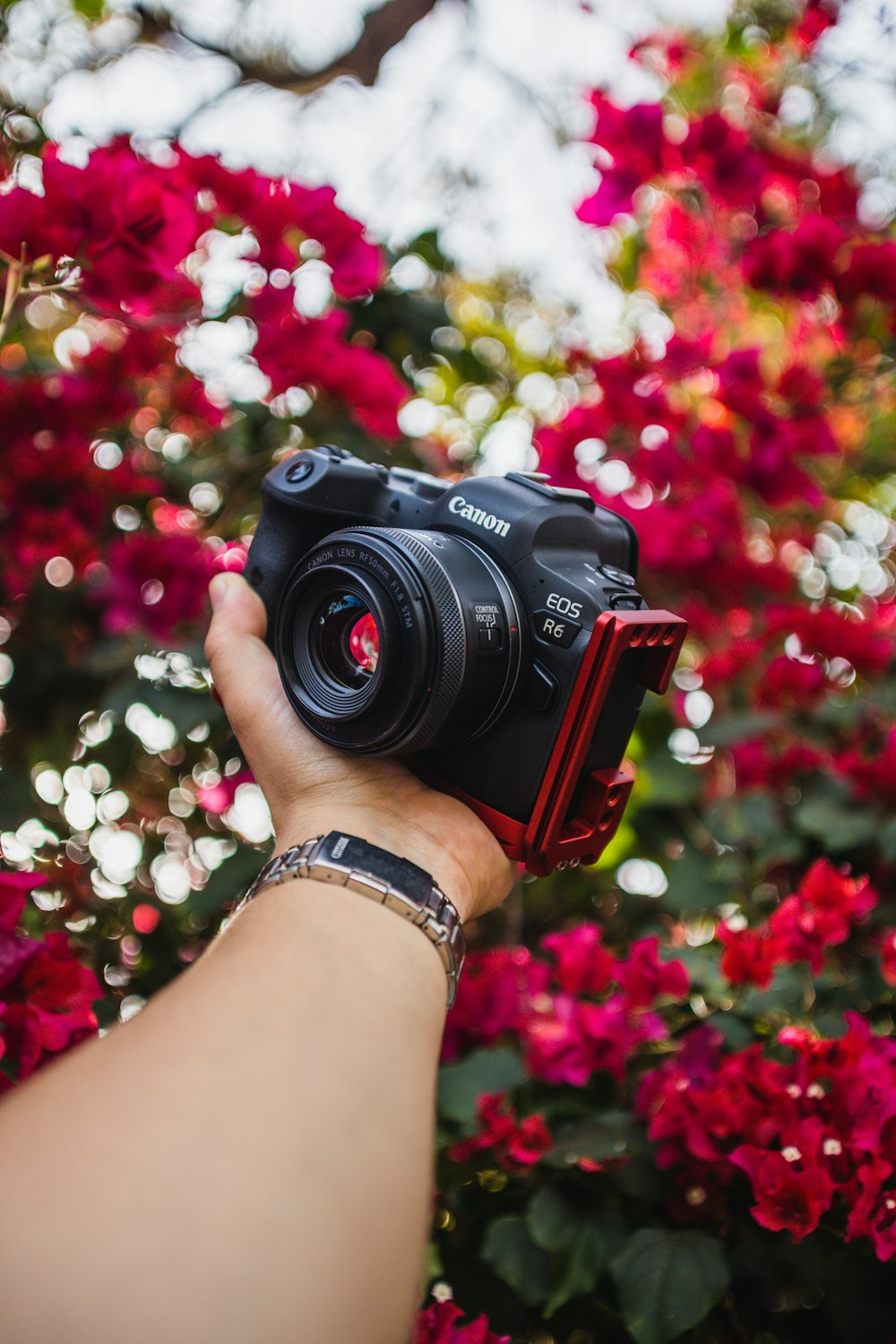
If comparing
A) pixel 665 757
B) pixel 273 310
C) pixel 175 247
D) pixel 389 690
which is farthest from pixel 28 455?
pixel 665 757

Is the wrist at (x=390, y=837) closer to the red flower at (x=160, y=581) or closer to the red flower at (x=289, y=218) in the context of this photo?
the red flower at (x=160, y=581)

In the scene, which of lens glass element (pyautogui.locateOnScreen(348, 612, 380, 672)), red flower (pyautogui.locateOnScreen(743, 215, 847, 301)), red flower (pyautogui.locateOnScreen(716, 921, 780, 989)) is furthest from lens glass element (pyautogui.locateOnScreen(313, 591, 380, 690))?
red flower (pyautogui.locateOnScreen(743, 215, 847, 301))

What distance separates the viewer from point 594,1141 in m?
0.71

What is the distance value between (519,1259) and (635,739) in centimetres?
77

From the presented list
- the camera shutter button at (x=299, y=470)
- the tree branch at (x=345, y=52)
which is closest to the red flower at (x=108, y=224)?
the camera shutter button at (x=299, y=470)

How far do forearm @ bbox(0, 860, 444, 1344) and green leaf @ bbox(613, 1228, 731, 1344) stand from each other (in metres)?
0.31

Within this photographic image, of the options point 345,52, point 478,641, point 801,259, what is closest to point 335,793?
point 478,641

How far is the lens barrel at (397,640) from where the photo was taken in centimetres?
67

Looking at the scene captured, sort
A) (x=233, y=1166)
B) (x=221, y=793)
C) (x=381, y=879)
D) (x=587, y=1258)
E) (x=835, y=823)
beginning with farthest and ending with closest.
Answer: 1. (x=221, y=793)
2. (x=835, y=823)
3. (x=587, y=1258)
4. (x=381, y=879)
5. (x=233, y=1166)

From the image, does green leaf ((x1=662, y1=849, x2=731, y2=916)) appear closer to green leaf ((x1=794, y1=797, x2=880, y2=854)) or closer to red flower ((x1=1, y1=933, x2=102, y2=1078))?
green leaf ((x1=794, y1=797, x2=880, y2=854))

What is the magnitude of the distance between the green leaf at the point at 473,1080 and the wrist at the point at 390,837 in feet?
0.60

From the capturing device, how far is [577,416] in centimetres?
125

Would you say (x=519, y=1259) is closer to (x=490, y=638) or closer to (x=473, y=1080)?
A: (x=473, y=1080)

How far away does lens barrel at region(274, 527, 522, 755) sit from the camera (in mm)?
668
